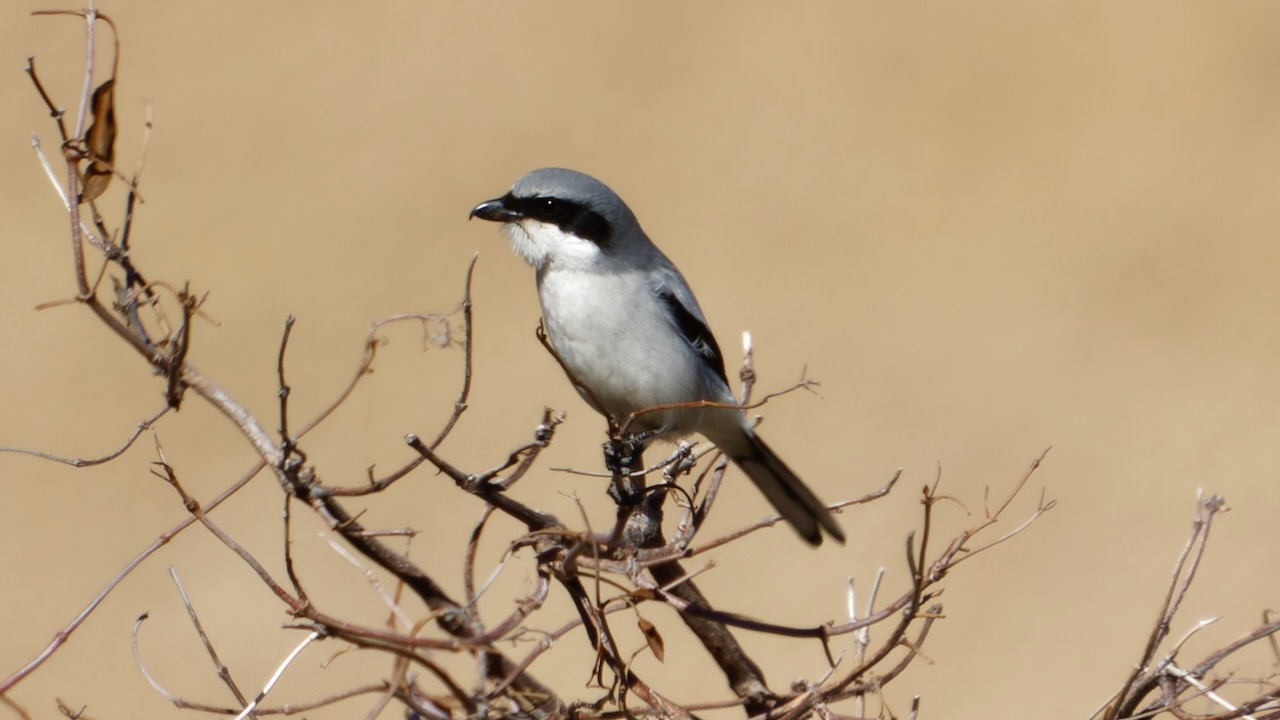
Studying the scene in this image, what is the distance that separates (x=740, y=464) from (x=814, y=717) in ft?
4.14

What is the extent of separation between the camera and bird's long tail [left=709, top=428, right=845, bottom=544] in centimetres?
216

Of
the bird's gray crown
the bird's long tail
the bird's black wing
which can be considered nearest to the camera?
the bird's long tail

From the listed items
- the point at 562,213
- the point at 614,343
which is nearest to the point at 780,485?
the point at 614,343

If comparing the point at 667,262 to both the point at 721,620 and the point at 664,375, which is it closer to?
the point at 664,375

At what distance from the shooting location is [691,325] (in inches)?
105

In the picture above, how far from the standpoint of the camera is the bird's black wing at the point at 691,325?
2.63 meters

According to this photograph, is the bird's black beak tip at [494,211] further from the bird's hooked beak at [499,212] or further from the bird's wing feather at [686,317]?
the bird's wing feather at [686,317]

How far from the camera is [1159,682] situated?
1.17 metres

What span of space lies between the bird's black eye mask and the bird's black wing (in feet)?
0.74

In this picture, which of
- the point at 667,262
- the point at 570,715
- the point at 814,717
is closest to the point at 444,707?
the point at 570,715

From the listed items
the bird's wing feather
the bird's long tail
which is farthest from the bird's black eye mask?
the bird's long tail

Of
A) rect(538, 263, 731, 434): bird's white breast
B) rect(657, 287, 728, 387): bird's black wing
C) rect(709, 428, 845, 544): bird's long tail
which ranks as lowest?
rect(709, 428, 845, 544): bird's long tail

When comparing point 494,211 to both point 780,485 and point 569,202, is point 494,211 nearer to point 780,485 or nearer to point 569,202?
point 569,202

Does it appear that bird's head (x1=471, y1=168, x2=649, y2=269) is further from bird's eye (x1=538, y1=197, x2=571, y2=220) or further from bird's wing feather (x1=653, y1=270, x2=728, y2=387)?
bird's wing feather (x1=653, y1=270, x2=728, y2=387)
